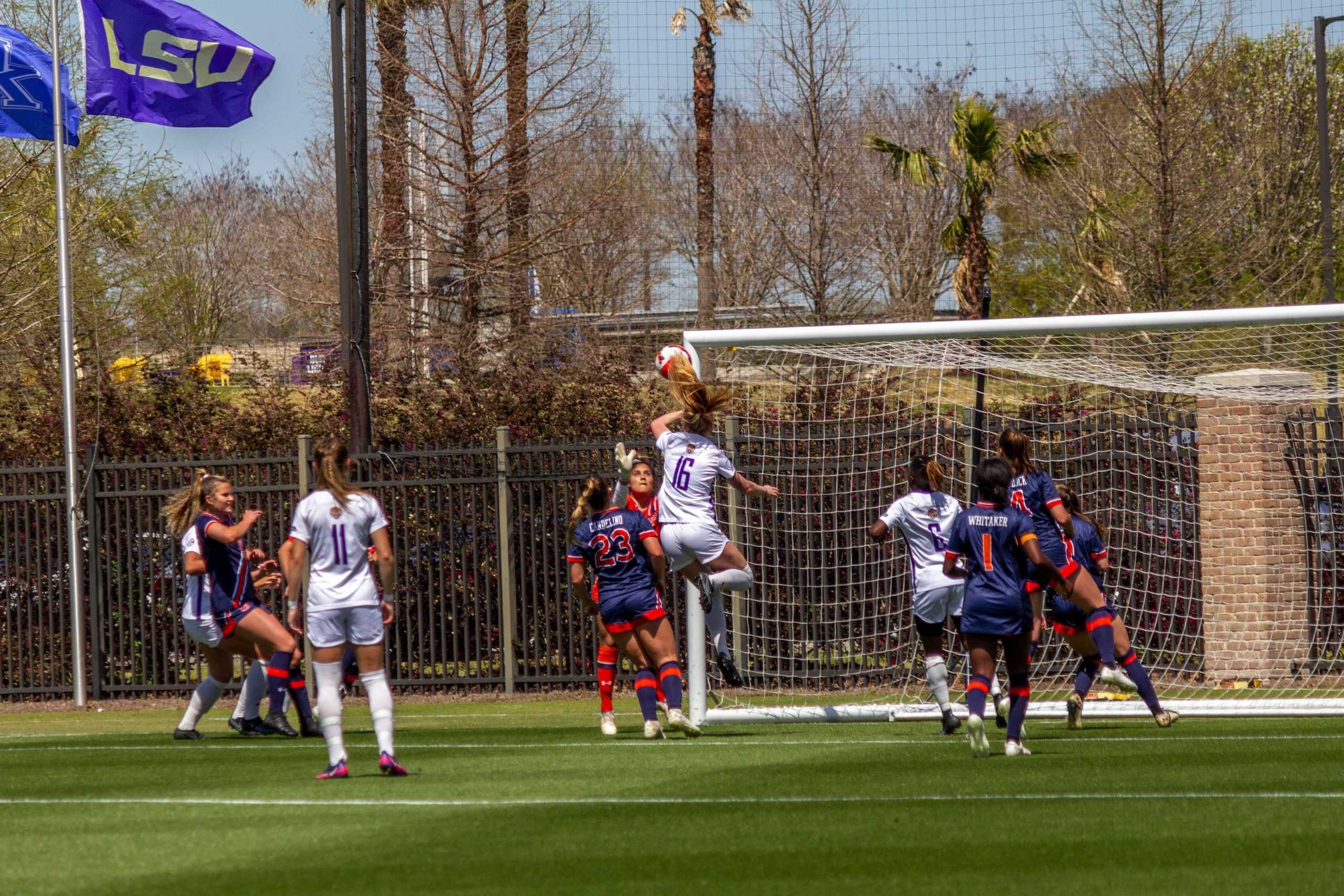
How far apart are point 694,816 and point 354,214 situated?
428 inches

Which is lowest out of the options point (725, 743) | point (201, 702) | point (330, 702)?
point (725, 743)

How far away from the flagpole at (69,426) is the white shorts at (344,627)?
351 inches

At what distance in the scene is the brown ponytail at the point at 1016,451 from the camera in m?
11.1

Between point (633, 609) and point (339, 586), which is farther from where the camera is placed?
point (633, 609)

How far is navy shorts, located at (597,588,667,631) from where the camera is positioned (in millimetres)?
10930

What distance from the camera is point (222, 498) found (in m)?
11.7

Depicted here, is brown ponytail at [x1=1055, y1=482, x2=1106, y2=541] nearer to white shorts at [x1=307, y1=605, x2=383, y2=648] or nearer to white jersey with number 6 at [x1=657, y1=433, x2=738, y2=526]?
white jersey with number 6 at [x1=657, y1=433, x2=738, y2=526]

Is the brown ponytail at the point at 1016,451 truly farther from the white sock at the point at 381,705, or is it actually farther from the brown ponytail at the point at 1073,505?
the white sock at the point at 381,705

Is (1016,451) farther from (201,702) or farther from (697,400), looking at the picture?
(201,702)

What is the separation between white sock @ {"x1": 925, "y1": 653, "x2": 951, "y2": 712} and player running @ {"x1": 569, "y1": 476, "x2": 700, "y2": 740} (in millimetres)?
1803

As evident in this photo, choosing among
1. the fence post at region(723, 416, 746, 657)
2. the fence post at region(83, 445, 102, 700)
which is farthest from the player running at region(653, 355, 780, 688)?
the fence post at region(83, 445, 102, 700)

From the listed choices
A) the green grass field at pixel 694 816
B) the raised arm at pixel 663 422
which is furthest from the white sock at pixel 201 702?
the raised arm at pixel 663 422

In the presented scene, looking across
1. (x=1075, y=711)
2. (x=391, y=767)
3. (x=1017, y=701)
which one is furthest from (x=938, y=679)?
(x=391, y=767)

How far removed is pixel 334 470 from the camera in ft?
28.0
